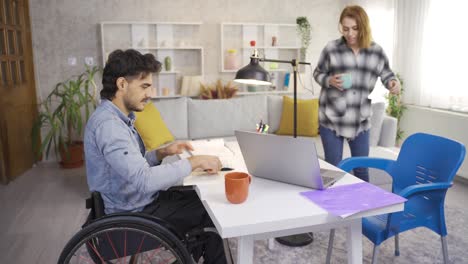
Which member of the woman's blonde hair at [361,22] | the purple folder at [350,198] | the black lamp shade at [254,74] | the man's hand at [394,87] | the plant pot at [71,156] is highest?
the woman's blonde hair at [361,22]

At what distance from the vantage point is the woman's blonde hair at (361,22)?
7.14 ft

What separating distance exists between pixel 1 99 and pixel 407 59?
4189 mm

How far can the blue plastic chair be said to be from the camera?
159 centimetres

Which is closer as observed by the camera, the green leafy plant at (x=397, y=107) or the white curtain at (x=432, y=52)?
the white curtain at (x=432, y=52)

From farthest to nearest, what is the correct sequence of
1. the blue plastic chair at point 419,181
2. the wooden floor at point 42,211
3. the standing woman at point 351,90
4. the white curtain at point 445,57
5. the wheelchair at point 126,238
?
the white curtain at point 445,57 < the wooden floor at point 42,211 < the standing woman at point 351,90 < the blue plastic chair at point 419,181 < the wheelchair at point 126,238

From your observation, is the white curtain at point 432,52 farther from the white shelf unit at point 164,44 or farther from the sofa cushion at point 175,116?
the sofa cushion at point 175,116

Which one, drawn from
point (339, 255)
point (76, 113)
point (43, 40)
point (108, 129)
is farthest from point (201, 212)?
point (43, 40)

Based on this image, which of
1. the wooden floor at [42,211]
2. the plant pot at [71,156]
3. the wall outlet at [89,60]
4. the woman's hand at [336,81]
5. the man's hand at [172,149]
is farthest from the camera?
the wall outlet at [89,60]

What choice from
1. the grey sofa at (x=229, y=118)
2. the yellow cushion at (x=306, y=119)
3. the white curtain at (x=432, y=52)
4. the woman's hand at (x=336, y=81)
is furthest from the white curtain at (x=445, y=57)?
the woman's hand at (x=336, y=81)

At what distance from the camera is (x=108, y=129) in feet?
4.35

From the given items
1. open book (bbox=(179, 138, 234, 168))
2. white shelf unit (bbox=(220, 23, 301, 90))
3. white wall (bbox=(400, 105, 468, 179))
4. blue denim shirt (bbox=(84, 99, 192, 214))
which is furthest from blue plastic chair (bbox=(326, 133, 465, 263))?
white shelf unit (bbox=(220, 23, 301, 90))

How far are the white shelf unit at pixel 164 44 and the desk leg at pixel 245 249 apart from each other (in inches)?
145

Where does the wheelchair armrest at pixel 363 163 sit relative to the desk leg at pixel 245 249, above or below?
above

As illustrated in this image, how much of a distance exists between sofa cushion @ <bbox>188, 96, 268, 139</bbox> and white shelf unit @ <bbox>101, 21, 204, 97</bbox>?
105cm
